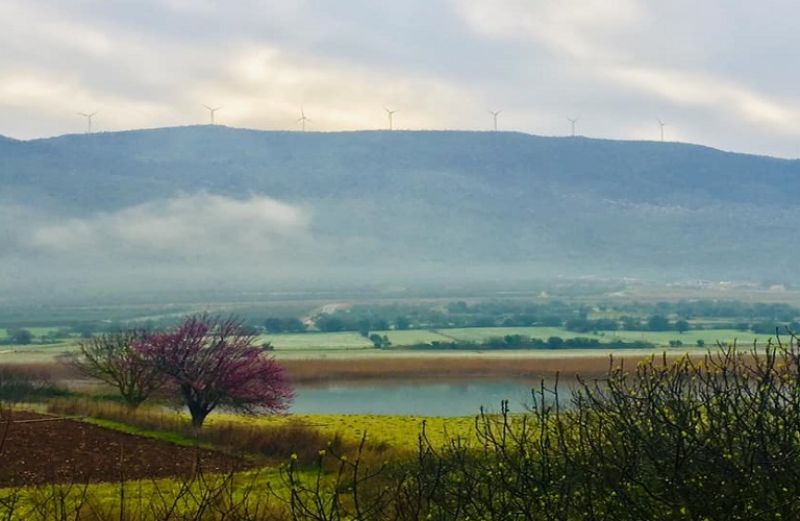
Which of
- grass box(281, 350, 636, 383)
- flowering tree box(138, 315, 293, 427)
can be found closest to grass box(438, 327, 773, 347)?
grass box(281, 350, 636, 383)

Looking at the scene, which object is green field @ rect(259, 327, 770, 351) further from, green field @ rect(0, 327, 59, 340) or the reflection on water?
green field @ rect(0, 327, 59, 340)

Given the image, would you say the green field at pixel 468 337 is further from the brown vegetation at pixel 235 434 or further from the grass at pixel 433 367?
the brown vegetation at pixel 235 434

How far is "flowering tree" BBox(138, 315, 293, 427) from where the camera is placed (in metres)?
32.2

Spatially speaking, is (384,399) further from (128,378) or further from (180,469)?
(180,469)

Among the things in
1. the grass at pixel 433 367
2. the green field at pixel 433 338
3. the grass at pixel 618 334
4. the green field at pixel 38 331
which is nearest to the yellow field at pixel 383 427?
the grass at pixel 433 367

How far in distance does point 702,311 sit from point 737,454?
125m

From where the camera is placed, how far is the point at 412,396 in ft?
198

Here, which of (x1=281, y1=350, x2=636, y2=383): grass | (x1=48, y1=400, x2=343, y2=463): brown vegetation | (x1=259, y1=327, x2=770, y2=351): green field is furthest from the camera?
(x1=259, y1=327, x2=770, y2=351): green field

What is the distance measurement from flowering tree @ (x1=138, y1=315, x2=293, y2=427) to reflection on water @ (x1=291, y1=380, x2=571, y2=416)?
52.4ft

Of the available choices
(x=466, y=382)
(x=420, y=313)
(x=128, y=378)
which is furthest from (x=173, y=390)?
(x=420, y=313)

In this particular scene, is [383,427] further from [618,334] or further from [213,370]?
[618,334]

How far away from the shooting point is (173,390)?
3459 cm

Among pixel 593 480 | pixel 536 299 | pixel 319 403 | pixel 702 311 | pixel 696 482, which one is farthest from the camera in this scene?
pixel 536 299

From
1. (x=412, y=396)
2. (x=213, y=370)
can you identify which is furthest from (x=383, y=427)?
(x=412, y=396)
